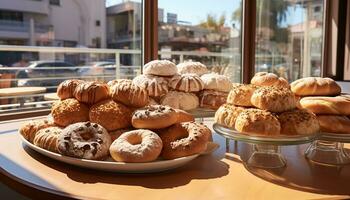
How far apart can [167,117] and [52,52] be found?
2.20 m

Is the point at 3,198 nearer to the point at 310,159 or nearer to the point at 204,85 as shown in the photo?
the point at 204,85

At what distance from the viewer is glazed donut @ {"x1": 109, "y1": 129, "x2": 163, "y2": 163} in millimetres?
672

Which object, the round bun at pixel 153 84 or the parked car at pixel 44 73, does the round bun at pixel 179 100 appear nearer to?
the round bun at pixel 153 84

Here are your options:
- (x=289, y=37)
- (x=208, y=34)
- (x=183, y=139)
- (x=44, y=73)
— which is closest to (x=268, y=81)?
(x=183, y=139)

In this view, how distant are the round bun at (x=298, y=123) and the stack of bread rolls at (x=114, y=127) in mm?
175

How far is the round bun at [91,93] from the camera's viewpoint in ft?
2.72

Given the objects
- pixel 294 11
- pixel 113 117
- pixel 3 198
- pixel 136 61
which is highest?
pixel 294 11

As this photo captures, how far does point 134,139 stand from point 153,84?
0.97 ft

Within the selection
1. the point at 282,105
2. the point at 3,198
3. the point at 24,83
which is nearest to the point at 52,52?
the point at 24,83

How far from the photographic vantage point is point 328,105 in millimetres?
796

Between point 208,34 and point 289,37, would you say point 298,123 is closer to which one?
point 208,34

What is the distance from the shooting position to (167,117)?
756 mm

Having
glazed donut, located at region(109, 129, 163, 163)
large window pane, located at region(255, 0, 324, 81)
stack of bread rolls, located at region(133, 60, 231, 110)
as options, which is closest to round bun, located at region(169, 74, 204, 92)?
stack of bread rolls, located at region(133, 60, 231, 110)

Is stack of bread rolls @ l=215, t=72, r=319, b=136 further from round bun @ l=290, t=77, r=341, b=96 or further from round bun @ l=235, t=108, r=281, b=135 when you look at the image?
round bun @ l=290, t=77, r=341, b=96
